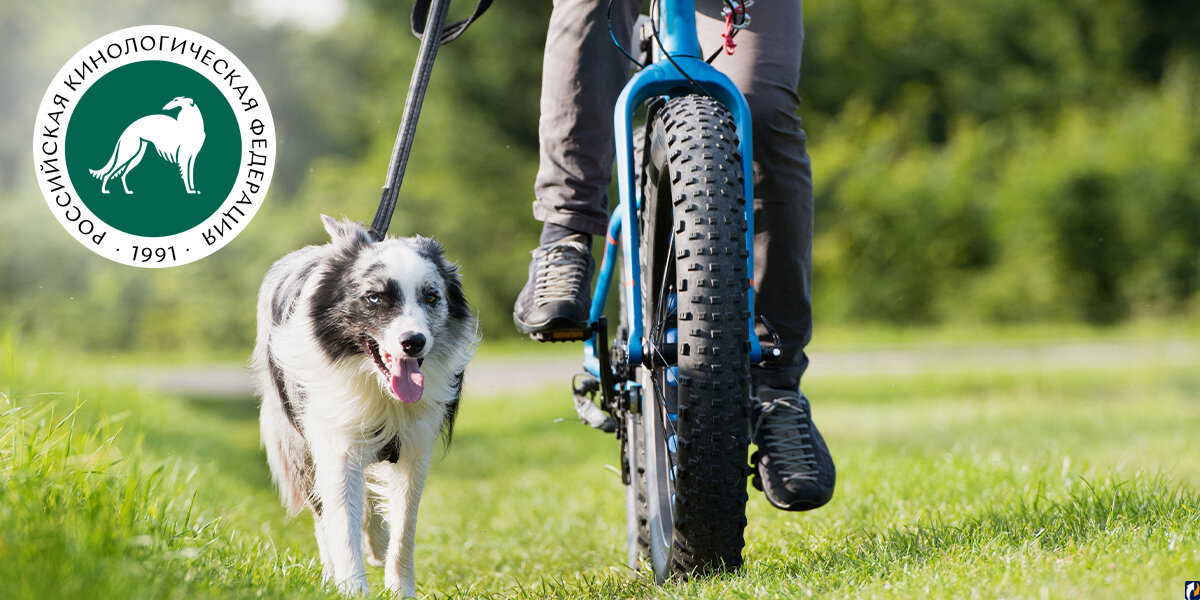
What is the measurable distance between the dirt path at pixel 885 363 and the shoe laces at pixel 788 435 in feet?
29.9

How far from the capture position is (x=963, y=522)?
284 centimetres

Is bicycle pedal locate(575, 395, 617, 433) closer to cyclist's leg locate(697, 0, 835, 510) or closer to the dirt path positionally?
cyclist's leg locate(697, 0, 835, 510)

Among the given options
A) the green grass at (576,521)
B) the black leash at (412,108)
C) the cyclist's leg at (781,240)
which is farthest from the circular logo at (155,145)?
the cyclist's leg at (781,240)

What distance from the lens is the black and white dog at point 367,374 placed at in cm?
280

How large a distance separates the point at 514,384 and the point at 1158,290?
10.7m

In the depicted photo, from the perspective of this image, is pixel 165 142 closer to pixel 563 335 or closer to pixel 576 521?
pixel 563 335

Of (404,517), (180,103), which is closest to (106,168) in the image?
(180,103)

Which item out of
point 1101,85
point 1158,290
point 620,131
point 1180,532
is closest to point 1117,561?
point 1180,532

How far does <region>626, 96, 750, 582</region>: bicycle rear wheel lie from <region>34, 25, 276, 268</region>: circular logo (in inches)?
74.6

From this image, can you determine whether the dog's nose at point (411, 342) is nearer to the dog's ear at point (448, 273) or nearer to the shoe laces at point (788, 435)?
the dog's ear at point (448, 273)

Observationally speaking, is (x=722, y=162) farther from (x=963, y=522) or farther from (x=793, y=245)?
(x=963, y=522)

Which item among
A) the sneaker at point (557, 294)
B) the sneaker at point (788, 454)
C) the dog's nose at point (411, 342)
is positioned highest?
the sneaker at point (557, 294)

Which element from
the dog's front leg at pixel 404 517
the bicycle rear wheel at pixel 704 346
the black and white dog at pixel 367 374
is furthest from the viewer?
the dog's front leg at pixel 404 517

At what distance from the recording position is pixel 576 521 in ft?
14.9
